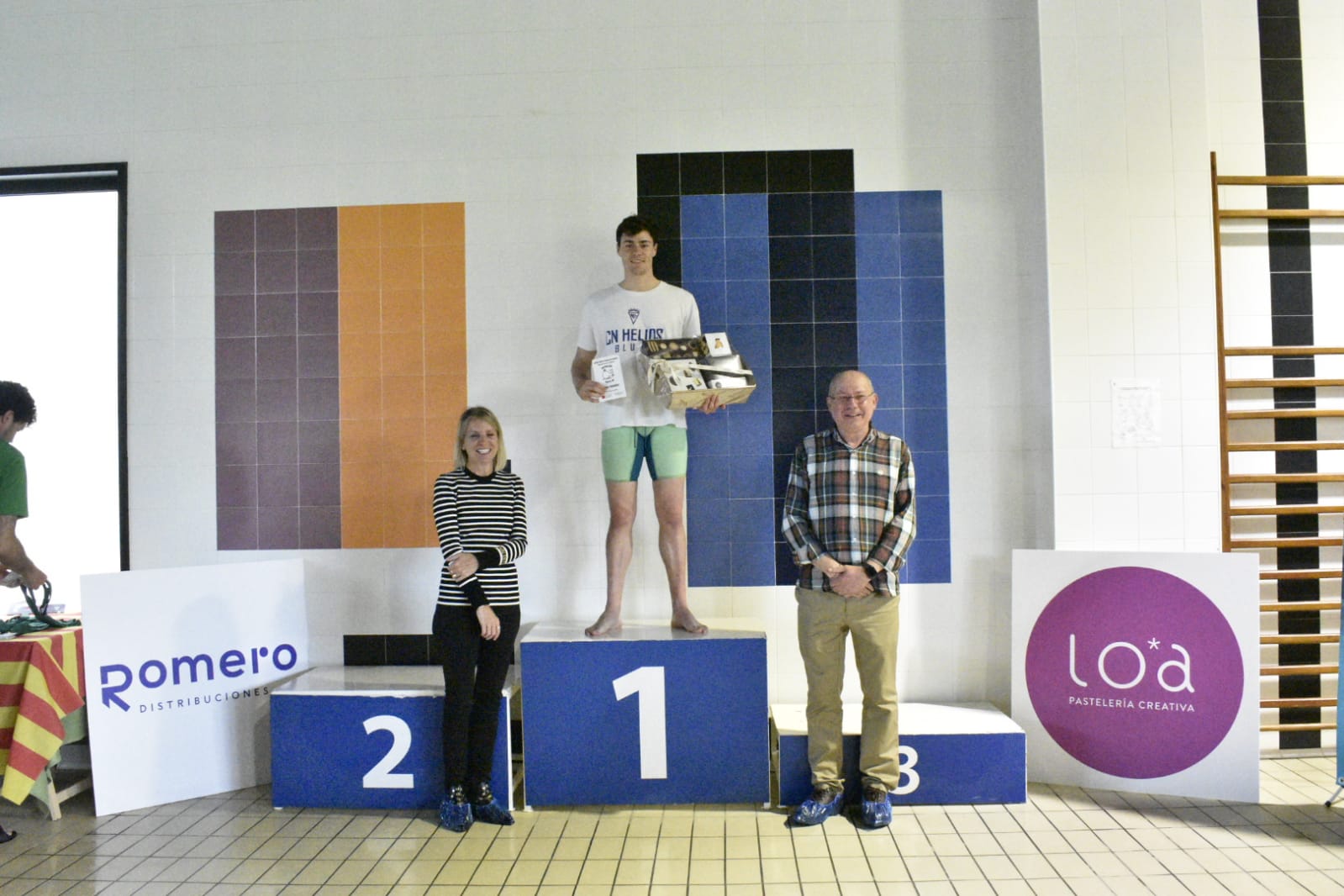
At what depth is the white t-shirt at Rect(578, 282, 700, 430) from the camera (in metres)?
3.44

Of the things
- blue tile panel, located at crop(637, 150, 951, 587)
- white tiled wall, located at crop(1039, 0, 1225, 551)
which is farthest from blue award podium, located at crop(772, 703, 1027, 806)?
white tiled wall, located at crop(1039, 0, 1225, 551)

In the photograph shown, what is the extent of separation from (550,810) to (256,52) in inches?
146

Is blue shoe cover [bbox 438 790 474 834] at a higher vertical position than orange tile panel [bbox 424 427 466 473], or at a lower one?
lower

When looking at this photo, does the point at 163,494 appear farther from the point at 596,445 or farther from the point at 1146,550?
the point at 1146,550

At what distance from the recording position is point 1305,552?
3.72 m

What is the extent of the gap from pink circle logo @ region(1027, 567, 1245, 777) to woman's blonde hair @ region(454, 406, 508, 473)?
7.59ft

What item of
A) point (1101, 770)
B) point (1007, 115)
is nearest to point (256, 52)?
point (1007, 115)

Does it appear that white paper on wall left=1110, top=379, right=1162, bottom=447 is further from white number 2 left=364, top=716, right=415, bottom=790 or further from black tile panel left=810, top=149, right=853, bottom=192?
white number 2 left=364, top=716, right=415, bottom=790

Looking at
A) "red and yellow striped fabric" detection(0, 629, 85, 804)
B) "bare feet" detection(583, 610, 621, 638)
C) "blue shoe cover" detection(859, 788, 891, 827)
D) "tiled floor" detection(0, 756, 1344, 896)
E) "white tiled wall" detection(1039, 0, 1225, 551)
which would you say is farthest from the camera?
"white tiled wall" detection(1039, 0, 1225, 551)

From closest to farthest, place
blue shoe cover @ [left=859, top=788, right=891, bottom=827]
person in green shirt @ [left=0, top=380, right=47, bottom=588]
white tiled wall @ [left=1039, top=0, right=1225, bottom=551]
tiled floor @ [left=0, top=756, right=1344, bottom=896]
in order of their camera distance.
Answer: tiled floor @ [left=0, top=756, right=1344, bottom=896] < blue shoe cover @ [left=859, top=788, right=891, bottom=827] < person in green shirt @ [left=0, top=380, right=47, bottom=588] < white tiled wall @ [left=1039, top=0, right=1225, bottom=551]

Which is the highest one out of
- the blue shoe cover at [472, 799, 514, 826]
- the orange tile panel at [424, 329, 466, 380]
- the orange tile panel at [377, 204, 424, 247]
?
the orange tile panel at [377, 204, 424, 247]

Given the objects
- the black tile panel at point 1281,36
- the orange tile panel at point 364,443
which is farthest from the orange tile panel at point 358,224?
the black tile panel at point 1281,36

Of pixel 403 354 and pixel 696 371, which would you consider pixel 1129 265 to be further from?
pixel 403 354

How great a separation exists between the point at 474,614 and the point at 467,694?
0.98 feet
